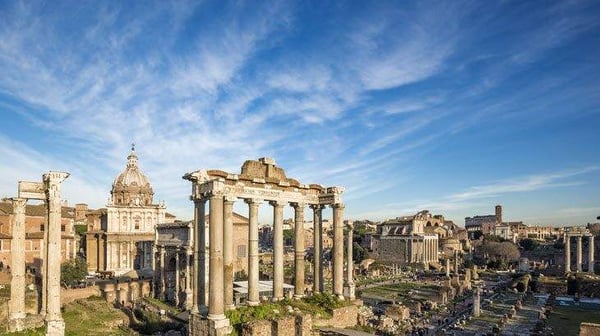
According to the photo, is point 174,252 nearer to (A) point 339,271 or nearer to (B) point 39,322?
(B) point 39,322

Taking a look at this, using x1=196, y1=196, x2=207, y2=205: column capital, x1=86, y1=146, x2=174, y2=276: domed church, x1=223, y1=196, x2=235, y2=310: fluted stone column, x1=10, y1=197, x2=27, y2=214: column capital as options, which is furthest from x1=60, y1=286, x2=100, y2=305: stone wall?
x1=196, y1=196, x2=207, y2=205: column capital

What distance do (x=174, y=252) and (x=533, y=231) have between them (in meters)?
137

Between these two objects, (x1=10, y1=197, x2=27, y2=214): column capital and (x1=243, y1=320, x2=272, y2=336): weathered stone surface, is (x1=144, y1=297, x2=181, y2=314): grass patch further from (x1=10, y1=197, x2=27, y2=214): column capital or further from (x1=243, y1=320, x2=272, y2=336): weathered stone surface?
(x1=243, y1=320, x2=272, y2=336): weathered stone surface

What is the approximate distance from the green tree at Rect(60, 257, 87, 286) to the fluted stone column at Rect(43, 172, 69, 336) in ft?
82.1

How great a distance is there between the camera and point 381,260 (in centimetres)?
9306

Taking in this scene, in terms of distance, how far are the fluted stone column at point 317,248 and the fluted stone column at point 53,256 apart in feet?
40.3

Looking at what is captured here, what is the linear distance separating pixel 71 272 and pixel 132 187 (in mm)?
15329

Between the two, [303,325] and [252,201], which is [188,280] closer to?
[252,201]

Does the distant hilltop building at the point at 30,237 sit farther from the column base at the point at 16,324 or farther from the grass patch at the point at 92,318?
the column base at the point at 16,324

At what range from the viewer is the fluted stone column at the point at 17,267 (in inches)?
870

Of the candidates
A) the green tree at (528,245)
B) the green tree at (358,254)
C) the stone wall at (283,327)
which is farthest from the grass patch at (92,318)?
the green tree at (528,245)

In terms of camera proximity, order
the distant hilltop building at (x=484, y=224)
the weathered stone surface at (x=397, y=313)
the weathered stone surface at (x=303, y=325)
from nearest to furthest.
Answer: the weathered stone surface at (x=303, y=325) < the weathered stone surface at (x=397, y=313) < the distant hilltop building at (x=484, y=224)

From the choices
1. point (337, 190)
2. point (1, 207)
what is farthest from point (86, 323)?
point (1, 207)

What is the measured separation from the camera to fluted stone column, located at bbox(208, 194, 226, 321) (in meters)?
16.7
